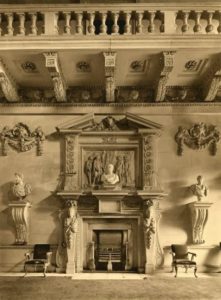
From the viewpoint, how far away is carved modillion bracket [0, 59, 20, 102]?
1001 cm

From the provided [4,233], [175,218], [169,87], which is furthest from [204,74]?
[4,233]

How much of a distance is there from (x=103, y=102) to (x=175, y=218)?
10.5ft

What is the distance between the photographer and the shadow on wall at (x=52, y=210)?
11.0m

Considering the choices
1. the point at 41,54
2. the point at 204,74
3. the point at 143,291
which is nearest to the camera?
the point at 143,291

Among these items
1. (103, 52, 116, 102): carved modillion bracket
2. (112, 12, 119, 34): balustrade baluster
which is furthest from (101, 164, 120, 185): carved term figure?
(112, 12, 119, 34): balustrade baluster

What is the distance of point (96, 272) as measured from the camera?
1078 centimetres

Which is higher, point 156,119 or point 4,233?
point 156,119

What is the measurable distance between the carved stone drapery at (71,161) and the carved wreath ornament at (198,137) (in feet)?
7.91

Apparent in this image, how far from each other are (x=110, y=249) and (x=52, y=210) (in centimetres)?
Result: 164

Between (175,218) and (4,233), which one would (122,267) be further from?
(4,233)

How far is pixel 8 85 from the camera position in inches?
415

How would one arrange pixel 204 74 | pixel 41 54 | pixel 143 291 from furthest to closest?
pixel 204 74, pixel 41 54, pixel 143 291

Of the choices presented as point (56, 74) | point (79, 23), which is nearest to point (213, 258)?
point (56, 74)

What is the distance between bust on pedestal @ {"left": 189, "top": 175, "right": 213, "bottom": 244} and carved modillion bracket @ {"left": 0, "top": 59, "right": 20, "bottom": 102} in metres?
4.66
